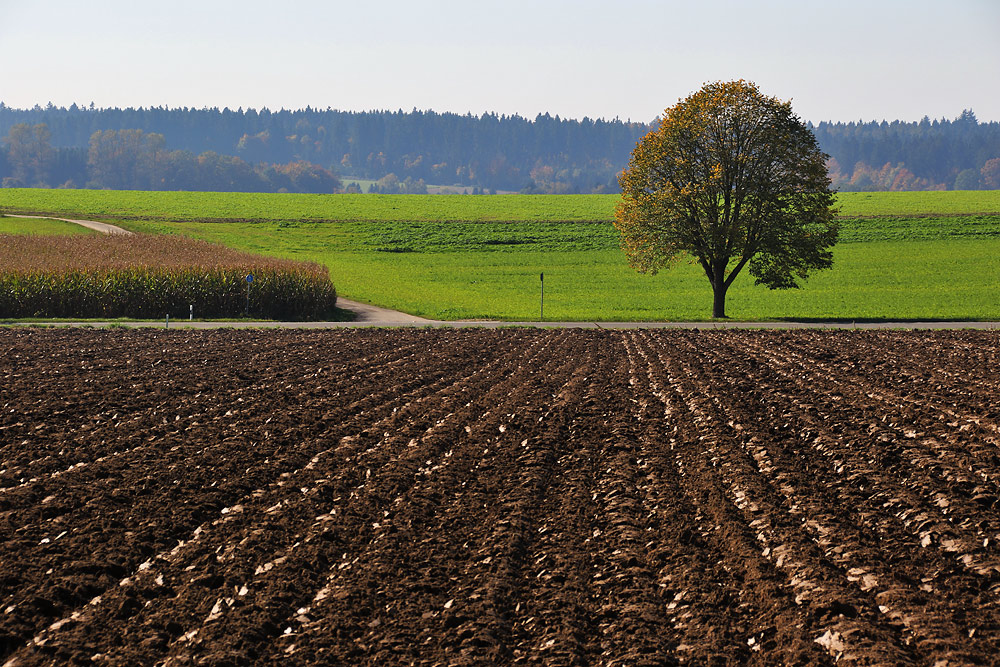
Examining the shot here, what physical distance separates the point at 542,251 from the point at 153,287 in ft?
103

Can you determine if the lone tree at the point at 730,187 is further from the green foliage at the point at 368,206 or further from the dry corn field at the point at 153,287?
the green foliage at the point at 368,206

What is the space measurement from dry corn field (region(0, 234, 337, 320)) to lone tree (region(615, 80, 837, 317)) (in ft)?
46.1

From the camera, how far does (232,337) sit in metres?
25.3

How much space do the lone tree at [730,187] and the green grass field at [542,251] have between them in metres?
2.91

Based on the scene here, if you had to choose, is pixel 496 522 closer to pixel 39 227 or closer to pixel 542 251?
pixel 542 251

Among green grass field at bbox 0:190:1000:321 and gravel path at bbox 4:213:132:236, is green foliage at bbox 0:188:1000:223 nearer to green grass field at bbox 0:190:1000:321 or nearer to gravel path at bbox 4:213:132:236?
green grass field at bbox 0:190:1000:321

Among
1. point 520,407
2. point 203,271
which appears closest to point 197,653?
point 520,407

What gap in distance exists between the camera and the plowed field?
19.3 feet

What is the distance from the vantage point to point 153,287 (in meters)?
35.7

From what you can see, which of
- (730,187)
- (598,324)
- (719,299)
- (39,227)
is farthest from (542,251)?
(39,227)

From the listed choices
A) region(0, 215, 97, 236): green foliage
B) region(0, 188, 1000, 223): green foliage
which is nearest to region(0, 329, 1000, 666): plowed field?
region(0, 215, 97, 236): green foliage

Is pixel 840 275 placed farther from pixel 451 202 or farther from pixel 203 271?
pixel 451 202

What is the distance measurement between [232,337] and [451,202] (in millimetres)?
68054

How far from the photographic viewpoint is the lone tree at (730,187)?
35.0 m
